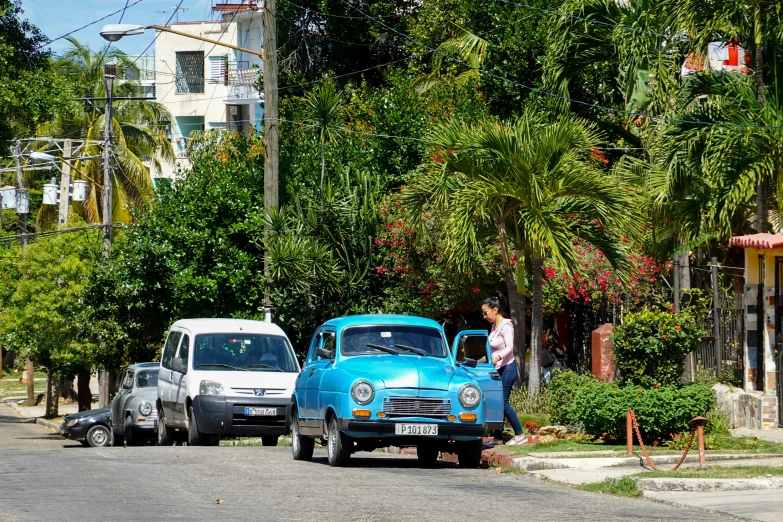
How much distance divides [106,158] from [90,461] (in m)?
23.8

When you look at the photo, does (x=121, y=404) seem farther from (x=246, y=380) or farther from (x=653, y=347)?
(x=653, y=347)

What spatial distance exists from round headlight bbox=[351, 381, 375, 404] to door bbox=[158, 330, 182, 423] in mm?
6642

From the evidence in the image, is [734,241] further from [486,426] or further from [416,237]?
[416,237]

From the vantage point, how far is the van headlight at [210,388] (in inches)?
717

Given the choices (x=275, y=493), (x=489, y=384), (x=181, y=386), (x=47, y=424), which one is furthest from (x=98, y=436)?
(x=275, y=493)

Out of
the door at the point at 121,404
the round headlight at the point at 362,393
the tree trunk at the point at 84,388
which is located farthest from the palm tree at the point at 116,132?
the round headlight at the point at 362,393

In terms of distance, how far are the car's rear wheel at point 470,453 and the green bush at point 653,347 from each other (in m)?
2.34

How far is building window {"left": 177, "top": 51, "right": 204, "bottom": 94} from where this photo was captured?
67262 millimetres

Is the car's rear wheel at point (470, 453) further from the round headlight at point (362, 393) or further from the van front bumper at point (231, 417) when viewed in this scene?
the van front bumper at point (231, 417)

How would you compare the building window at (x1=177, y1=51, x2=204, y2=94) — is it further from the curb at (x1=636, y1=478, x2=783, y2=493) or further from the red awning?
the curb at (x1=636, y1=478, x2=783, y2=493)

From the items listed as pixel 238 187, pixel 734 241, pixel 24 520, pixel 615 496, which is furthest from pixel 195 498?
pixel 238 187

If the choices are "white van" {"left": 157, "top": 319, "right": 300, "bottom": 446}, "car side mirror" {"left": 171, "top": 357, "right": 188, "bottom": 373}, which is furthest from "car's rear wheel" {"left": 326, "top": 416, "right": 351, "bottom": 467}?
"car side mirror" {"left": 171, "top": 357, "right": 188, "bottom": 373}

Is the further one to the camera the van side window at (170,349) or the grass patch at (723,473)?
the van side window at (170,349)

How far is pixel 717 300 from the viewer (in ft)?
64.4
